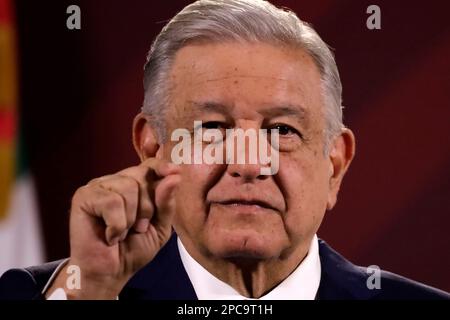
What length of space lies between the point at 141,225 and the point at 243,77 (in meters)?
0.38

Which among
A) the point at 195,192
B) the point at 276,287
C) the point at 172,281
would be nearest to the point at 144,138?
the point at 195,192

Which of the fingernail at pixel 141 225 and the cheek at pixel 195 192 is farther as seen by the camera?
the cheek at pixel 195 192

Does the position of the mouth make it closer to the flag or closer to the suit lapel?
the suit lapel

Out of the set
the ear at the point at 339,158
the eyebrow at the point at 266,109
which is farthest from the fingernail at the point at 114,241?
the ear at the point at 339,158

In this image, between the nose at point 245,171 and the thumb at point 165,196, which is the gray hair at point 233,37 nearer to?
the nose at point 245,171

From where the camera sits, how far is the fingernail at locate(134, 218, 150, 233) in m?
1.27

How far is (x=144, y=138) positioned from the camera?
1609 millimetres

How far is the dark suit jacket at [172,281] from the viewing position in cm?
152

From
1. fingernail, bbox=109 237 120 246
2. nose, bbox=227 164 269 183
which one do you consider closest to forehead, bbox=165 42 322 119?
nose, bbox=227 164 269 183

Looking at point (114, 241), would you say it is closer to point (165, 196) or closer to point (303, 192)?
point (165, 196)

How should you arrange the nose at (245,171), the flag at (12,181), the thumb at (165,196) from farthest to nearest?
1. the flag at (12,181)
2. the nose at (245,171)
3. the thumb at (165,196)

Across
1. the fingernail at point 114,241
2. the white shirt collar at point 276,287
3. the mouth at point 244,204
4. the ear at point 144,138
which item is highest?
the ear at point 144,138
